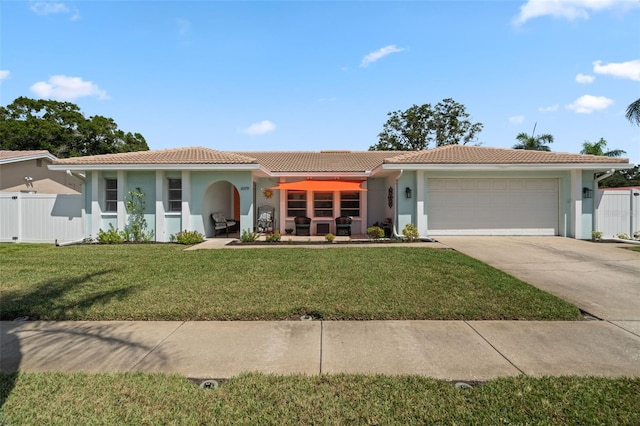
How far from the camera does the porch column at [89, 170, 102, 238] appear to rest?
52.0 feet

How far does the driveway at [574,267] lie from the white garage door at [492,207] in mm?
1029

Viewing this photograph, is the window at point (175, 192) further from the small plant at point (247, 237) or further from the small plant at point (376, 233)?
the small plant at point (376, 233)

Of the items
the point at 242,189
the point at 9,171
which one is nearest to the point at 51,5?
the point at 242,189

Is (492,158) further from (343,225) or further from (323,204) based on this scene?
(323,204)

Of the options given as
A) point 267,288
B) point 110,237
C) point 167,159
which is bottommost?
point 267,288

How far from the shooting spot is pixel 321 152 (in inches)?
1037

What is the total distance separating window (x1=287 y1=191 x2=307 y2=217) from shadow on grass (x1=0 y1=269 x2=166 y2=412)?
40.4ft

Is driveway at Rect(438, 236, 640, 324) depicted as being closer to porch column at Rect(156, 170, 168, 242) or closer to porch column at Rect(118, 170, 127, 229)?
porch column at Rect(156, 170, 168, 242)

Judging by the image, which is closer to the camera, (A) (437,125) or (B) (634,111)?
(B) (634,111)

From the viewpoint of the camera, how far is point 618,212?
15953 millimetres

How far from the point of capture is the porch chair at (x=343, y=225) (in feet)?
58.2

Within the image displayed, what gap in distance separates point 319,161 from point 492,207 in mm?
11185

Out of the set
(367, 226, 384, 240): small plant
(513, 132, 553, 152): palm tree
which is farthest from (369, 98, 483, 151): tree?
(367, 226, 384, 240): small plant

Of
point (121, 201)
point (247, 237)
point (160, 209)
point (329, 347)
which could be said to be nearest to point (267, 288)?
point (329, 347)
